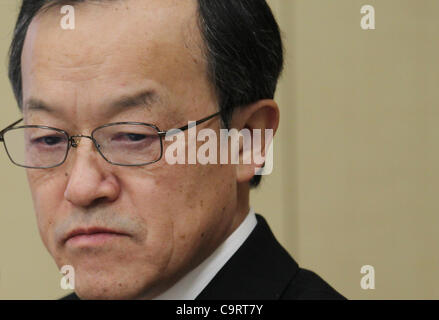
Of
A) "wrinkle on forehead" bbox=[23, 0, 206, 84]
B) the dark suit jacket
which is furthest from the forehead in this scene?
the dark suit jacket

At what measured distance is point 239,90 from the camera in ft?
4.79

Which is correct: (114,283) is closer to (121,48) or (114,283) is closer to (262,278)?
(262,278)

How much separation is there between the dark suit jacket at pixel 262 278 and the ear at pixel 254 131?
13 centimetres

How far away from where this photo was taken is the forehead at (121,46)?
51.8 inches

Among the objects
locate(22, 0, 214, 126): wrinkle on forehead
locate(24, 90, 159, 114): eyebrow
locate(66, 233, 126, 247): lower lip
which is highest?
locate(22, 0, 214, 126): wrinkle on forehead

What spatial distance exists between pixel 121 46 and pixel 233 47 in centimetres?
25

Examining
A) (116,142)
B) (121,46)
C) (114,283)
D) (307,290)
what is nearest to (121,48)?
(121,46)

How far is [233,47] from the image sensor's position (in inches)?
56.8

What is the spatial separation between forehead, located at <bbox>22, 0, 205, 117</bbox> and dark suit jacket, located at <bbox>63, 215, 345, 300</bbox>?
372 millimetres

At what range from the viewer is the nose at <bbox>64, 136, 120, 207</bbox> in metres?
1.28

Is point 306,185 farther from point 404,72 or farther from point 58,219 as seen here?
point 58,219

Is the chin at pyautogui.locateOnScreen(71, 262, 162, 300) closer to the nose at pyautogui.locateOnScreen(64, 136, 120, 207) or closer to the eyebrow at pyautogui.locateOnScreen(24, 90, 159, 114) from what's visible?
the nose at pyautogui.locateOnScreen(64, 136, 120, 207)

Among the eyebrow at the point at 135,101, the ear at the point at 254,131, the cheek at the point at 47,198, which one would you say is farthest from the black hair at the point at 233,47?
the cheek at the point at 47,198

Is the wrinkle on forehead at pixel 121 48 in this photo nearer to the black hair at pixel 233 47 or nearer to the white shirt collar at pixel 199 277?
the black hair at pixel 233 47
